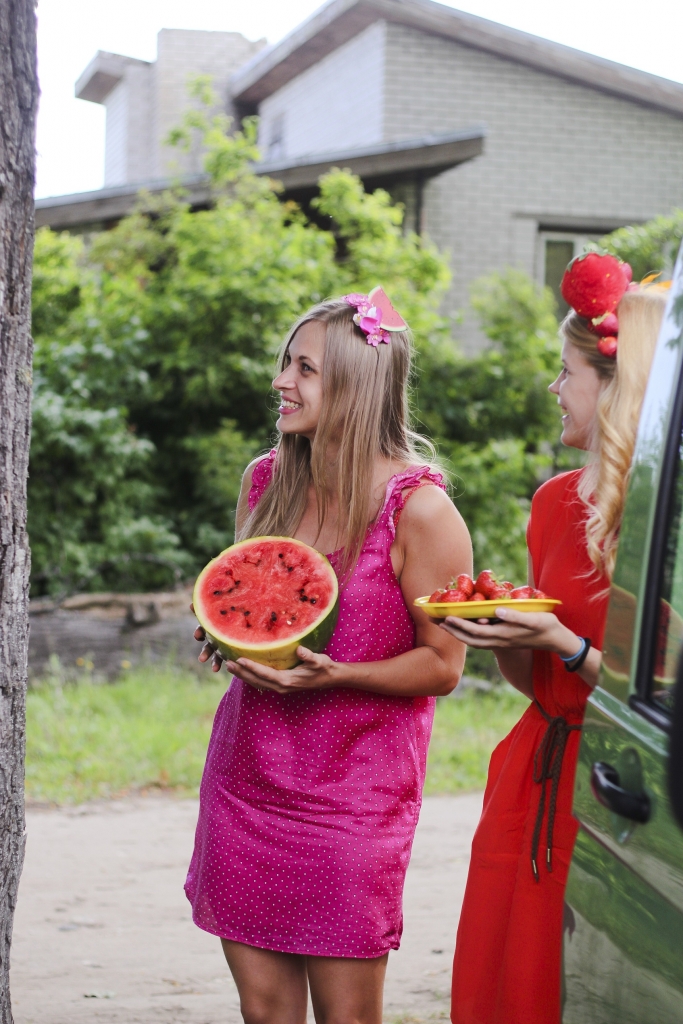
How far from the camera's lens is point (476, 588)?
2496 mm

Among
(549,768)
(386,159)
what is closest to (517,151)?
(386,159)

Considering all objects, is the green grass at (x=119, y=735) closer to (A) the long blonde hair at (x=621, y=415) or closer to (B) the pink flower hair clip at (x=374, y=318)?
(B) the pink flower hair clip at (x=374, y=318)

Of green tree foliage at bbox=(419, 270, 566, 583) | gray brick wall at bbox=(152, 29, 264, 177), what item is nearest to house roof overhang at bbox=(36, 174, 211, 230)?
green tree foliage at bbox=(419, 270, 566, 583)

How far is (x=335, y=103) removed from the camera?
16.2 metres

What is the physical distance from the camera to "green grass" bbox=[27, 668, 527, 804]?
288 inches

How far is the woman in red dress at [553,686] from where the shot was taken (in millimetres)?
2404

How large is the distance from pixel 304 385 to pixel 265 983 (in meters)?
1.55

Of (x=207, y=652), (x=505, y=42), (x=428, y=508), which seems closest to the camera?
(x=428, y=508)

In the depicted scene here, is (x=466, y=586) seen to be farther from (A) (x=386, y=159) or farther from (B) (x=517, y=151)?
(B) (x=517, y=151)

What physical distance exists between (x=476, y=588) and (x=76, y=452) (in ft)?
25.6

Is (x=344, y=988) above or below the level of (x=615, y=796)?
below

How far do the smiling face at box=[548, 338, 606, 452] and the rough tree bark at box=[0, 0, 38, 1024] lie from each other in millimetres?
1405

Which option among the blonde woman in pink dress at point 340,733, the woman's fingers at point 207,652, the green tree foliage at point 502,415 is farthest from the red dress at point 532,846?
the green tree foliage at point 502,415

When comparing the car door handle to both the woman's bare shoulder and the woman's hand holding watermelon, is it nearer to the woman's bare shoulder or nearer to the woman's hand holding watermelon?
the woman's hand holding watermelon
